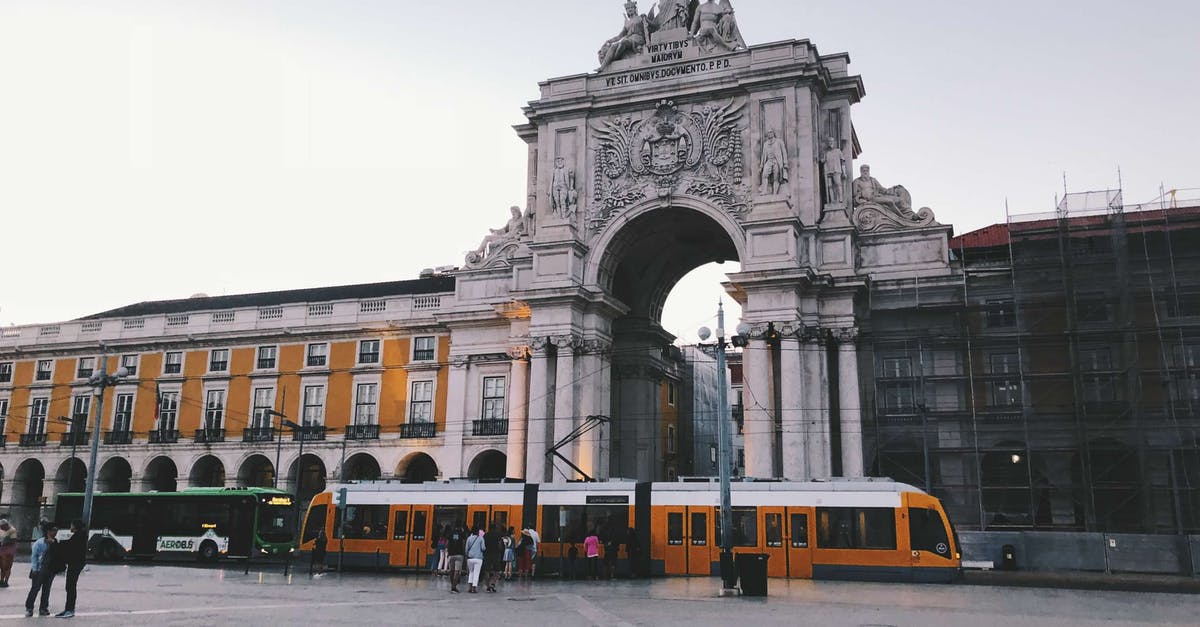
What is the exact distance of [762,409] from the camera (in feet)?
130

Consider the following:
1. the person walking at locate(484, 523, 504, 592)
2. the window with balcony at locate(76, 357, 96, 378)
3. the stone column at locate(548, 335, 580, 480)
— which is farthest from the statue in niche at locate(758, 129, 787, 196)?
the window with balcony at locate(76, 357, 96, 378)

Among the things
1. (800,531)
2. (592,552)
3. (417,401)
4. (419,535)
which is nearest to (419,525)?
(419,535)

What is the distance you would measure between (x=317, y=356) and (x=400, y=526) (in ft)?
70.3

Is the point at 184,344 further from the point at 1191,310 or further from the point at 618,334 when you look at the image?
the point at 1191,310

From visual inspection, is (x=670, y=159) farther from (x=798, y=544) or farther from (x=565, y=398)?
(x=798, y=544)

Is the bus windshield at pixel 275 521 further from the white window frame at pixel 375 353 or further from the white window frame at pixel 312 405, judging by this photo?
the white window frame at pixel 375 353

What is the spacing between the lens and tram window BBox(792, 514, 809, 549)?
29.7 meters

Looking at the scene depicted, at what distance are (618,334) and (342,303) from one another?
14.7m

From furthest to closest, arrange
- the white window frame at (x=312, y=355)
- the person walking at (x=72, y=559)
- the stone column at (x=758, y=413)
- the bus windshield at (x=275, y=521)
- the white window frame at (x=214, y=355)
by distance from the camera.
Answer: the white window frame at (x=214, y=355)
the white window frame at (x=312, y=355)
the bus windshield at (x=275, y=521)
the stone column at (x=758, y=413)
the person walking at (x=72, y=559)

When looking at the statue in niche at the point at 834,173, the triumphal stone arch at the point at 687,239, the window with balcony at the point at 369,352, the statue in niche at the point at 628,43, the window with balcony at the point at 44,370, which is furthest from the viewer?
the window with balcony at the point at 44,370

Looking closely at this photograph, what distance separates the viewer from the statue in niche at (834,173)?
141ft

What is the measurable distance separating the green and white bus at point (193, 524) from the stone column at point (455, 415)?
771 centimetres

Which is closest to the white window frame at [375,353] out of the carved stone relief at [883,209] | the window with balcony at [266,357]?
the window with balcony at [266,357]

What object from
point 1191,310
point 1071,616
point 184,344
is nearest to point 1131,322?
point 1191,310
